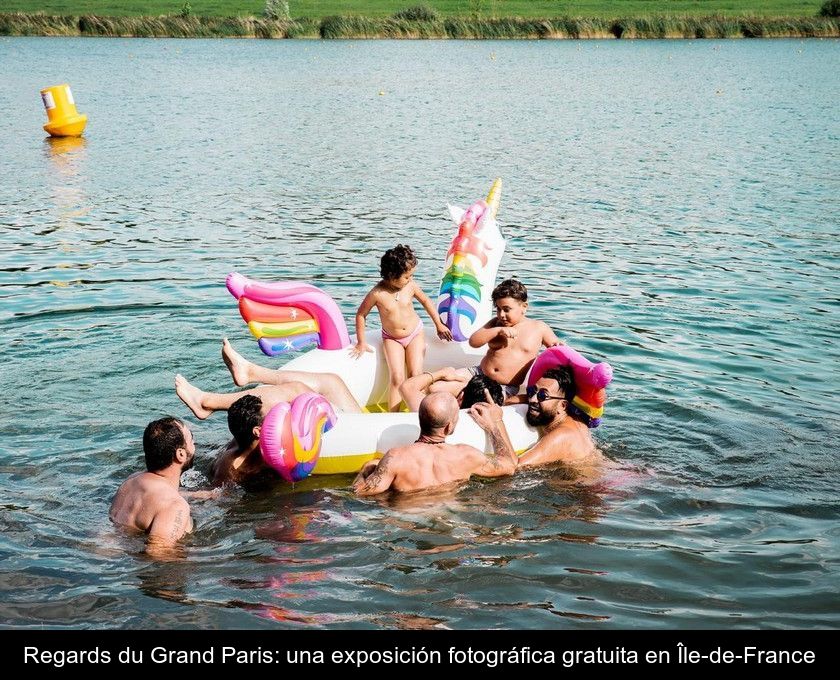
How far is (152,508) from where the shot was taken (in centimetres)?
538

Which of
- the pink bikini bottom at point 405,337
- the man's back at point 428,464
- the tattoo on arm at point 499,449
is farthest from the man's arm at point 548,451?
the pink bikini bottom at point 405,337

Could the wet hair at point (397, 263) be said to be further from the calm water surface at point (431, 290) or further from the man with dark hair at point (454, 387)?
the calm water surface at point (431, 290)

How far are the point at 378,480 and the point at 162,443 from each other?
129cm

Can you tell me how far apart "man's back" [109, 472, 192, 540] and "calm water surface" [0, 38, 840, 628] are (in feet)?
0.49

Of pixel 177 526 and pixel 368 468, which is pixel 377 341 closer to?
pixel 368 468

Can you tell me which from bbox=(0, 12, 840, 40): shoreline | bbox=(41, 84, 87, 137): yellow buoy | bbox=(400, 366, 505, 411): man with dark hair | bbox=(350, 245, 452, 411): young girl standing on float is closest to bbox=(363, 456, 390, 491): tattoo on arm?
bbox=(400, 366, 505, 411): man with dark hair

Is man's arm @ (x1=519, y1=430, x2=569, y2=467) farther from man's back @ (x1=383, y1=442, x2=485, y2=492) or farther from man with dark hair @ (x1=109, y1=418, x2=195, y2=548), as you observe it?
man with dark hair @ (x1=109, y1=418, x2=195, y2=548)

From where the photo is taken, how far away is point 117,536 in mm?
5438

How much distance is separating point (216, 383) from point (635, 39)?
46.8m

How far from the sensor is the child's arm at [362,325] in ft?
23.6

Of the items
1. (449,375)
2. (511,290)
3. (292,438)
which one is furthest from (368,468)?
(511,290)

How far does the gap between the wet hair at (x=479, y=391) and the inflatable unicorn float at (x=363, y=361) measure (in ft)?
0.48

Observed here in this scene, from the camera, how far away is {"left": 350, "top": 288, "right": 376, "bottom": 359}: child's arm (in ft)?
23.6

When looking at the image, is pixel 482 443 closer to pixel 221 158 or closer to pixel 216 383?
pixel 216 383
